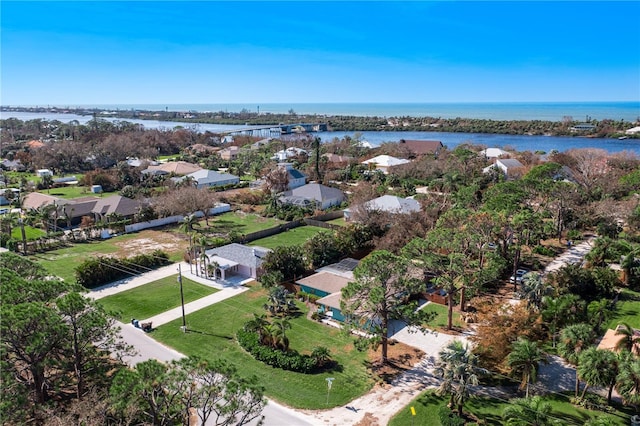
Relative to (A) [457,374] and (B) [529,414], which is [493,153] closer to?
(A) [457,374]

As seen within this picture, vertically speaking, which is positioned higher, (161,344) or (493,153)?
(493,153)

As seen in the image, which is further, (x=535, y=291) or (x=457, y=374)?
(x=535, y=291)

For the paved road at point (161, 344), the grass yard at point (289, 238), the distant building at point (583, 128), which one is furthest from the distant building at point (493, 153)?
the distant building at point (583, 128)

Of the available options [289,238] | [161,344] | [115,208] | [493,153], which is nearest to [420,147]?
[493,153]

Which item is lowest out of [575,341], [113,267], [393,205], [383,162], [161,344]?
[161,344]

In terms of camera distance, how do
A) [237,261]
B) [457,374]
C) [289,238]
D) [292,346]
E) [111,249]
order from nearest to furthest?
[457,374] < [292,346] < [237,261] < [111,249] < [289,238]

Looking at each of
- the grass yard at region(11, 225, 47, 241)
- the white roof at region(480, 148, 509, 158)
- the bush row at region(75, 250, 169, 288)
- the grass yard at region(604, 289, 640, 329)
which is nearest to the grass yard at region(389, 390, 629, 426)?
the grass yard at region(604, 289, 640, 329)

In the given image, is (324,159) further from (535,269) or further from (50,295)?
(50,295)
